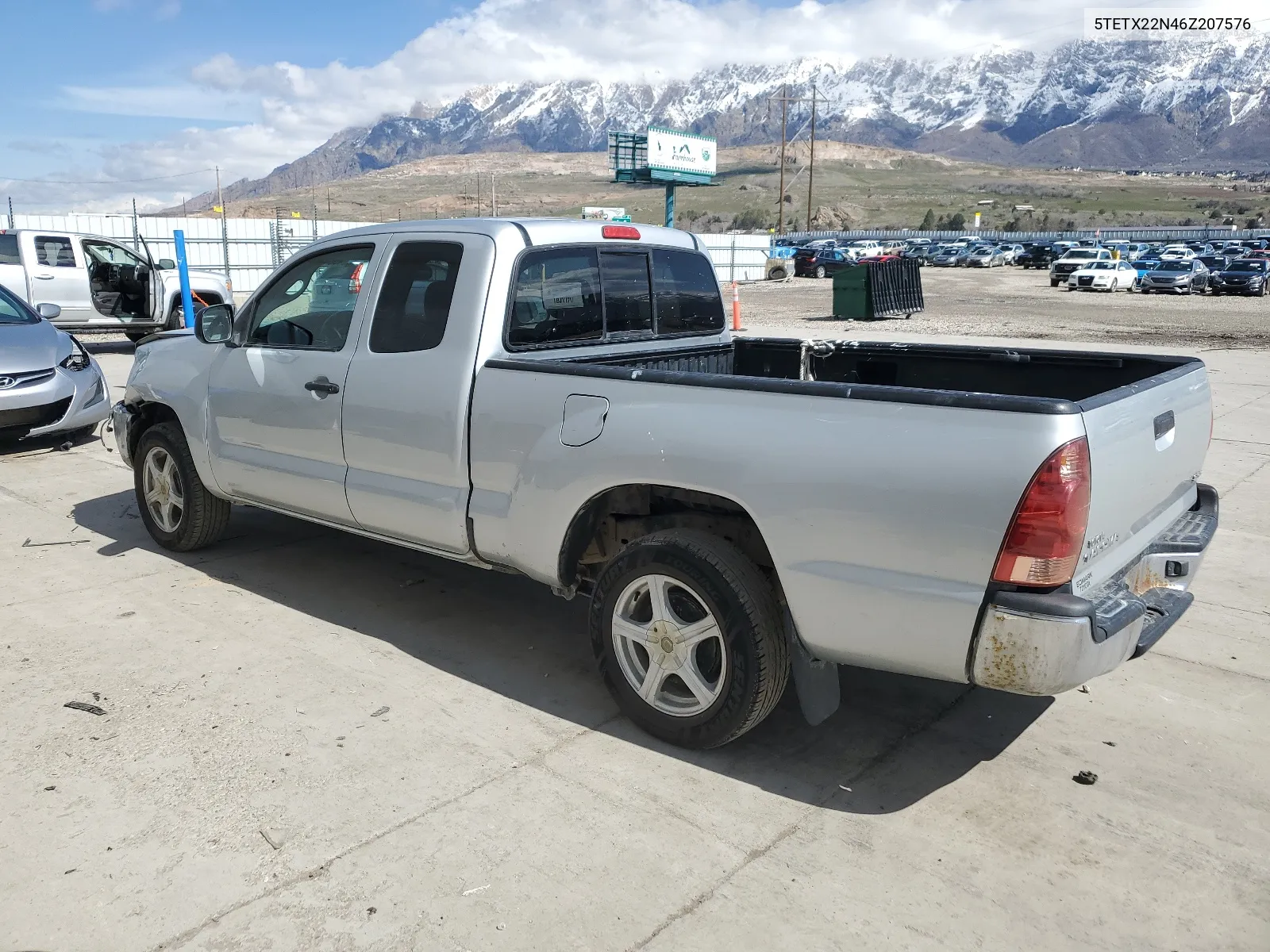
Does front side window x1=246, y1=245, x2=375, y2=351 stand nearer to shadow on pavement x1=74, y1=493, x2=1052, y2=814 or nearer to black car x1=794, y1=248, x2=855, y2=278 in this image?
shadow on pavement x1=74, y1=493, x2=1052, y2=814

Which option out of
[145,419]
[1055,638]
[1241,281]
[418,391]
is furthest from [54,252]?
[1241,281]

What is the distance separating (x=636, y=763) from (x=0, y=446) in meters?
8.12

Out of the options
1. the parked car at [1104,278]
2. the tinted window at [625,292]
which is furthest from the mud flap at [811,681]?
the parked car at [1104,278]

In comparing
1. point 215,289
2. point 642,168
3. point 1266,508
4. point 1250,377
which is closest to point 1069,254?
point 642,168

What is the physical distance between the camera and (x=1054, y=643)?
2928 millimetres

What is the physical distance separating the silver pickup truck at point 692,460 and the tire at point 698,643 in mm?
11

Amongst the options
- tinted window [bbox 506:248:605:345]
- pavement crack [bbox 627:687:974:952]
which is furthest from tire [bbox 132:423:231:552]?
pavement crack [bbox 627:687:974:952]

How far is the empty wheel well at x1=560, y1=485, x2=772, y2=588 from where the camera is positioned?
3.66 m

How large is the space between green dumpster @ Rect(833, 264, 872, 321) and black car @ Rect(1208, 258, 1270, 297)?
20511 mm

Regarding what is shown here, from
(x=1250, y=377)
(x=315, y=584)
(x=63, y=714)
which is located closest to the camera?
(x=63, y=714)

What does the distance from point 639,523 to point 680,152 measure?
5418 centimetres

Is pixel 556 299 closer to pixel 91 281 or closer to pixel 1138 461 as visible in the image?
pixel 1138 461

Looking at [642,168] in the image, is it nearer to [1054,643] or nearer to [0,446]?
[0,446]

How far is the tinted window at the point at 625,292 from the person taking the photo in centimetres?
482
